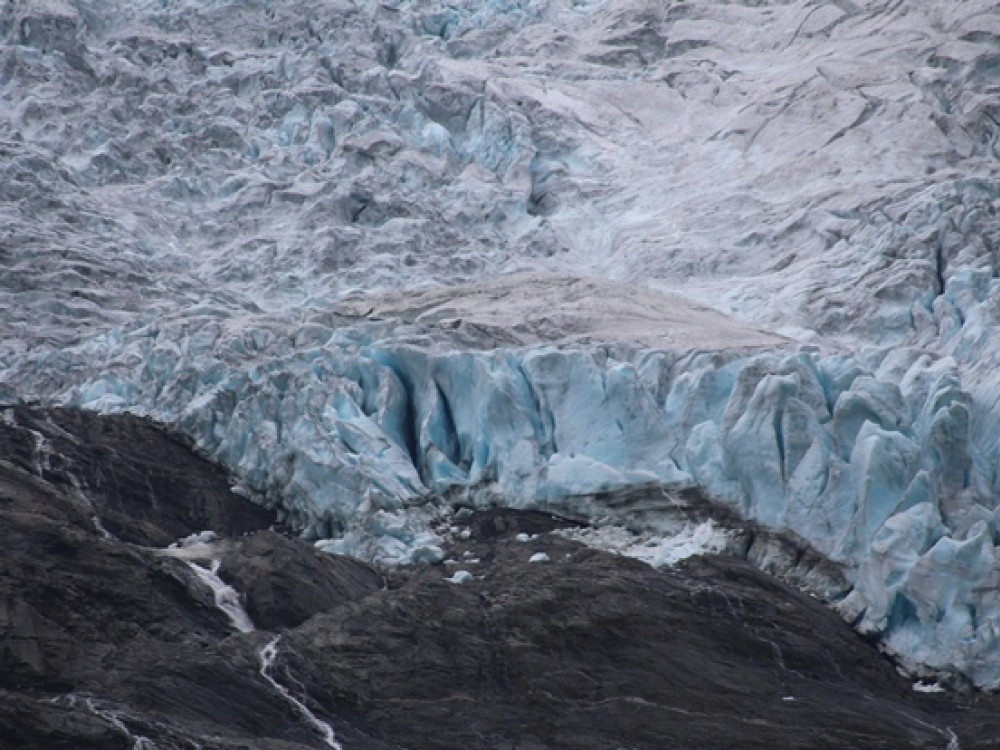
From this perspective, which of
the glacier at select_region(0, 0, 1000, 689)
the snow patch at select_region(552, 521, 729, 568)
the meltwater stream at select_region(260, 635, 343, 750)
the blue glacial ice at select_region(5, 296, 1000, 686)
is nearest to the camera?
the meltwater stream at select_region(260, 635, 343, 750)

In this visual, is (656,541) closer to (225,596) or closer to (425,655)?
(425,655)

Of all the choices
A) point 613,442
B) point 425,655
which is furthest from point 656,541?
point 425,655

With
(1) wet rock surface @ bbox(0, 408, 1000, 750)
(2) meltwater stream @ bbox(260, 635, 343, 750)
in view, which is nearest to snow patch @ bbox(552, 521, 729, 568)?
(1) wet rock surface @ bbox(0, 408, 1000, 750)

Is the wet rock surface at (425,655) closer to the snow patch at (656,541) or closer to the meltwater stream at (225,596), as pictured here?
the meltwater stream at (225,596)

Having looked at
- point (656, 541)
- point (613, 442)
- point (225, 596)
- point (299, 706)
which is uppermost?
point (613, 442)

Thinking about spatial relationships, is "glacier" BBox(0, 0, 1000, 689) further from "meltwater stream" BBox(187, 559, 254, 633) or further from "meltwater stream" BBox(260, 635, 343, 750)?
"meltwater stream" BBox(260, 635, 343, 750)

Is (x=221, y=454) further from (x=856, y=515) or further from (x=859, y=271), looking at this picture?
(x=859, y=271)
